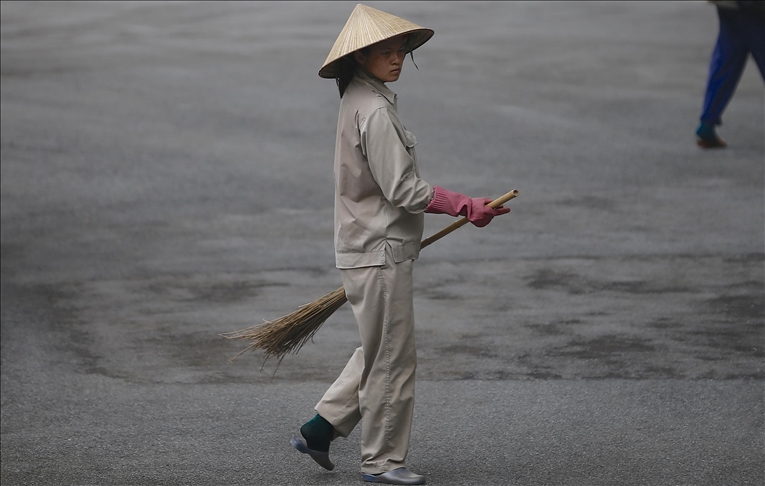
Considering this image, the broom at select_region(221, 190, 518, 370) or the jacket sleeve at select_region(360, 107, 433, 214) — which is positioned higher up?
the jacket sleeve at select_region(360, 107, 433, 214)

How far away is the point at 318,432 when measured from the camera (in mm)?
4730

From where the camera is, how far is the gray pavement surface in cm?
523

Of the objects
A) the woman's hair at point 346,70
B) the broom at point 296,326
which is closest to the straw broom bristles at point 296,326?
the broom at point 296,326

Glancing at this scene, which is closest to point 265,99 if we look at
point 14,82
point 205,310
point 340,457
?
point 14,82

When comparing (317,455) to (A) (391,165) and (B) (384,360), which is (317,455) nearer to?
(B) (384,360)

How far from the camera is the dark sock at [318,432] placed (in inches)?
186

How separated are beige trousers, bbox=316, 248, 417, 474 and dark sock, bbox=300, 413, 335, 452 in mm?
173

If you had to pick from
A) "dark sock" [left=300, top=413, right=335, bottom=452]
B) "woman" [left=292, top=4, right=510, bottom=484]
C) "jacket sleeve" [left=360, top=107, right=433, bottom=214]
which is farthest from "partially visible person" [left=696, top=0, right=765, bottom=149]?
"dark sock" [left=300, top=413, right=335, bottom=452]

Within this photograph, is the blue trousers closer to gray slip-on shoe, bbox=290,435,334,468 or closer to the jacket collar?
the jacket collar

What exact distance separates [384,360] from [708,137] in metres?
7.53

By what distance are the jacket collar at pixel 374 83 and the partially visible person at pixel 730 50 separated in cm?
675

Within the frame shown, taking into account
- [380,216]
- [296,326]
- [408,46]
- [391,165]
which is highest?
[408,46]

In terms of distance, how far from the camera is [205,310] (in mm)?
7449

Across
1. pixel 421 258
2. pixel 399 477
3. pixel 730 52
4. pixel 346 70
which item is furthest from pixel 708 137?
pixel 399 477
